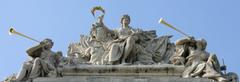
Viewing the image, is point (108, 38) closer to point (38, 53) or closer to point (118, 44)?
point (118, 44)

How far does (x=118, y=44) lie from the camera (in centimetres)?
3209

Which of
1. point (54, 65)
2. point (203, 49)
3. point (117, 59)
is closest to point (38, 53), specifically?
point (54, 65)

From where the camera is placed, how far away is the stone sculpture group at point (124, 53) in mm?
30047

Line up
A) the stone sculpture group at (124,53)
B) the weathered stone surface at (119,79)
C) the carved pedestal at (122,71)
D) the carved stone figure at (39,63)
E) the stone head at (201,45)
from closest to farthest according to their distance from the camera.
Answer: the weathered stone surface at (119,79), the carved stone figure at (39,63), the stone sculpture group at (124,53), the carved pedestal at (122,71), the stone head at (201,45)

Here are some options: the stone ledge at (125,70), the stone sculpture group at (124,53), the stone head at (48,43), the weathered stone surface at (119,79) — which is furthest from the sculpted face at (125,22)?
the weathered stone surface at (119,79)

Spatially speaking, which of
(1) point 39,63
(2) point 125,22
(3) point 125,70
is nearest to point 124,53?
(3) point 125,70

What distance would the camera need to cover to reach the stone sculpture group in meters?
30.0

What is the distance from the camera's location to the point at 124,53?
3178 centimetres

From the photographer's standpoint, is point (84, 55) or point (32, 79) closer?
point (32, 79)

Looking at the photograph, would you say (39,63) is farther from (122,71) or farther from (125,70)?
(125,70)

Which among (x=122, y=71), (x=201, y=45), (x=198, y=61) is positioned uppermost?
(x=201, y=45)

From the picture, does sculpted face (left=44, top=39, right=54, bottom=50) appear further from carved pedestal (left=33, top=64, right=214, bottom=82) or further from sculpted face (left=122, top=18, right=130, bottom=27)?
sculpted face (left=122, top=18, right=130, bottom=27)

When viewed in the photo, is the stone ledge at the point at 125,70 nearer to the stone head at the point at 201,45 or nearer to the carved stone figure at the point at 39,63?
the carved stone figure at the point at 39,63

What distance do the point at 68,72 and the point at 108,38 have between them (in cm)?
264
